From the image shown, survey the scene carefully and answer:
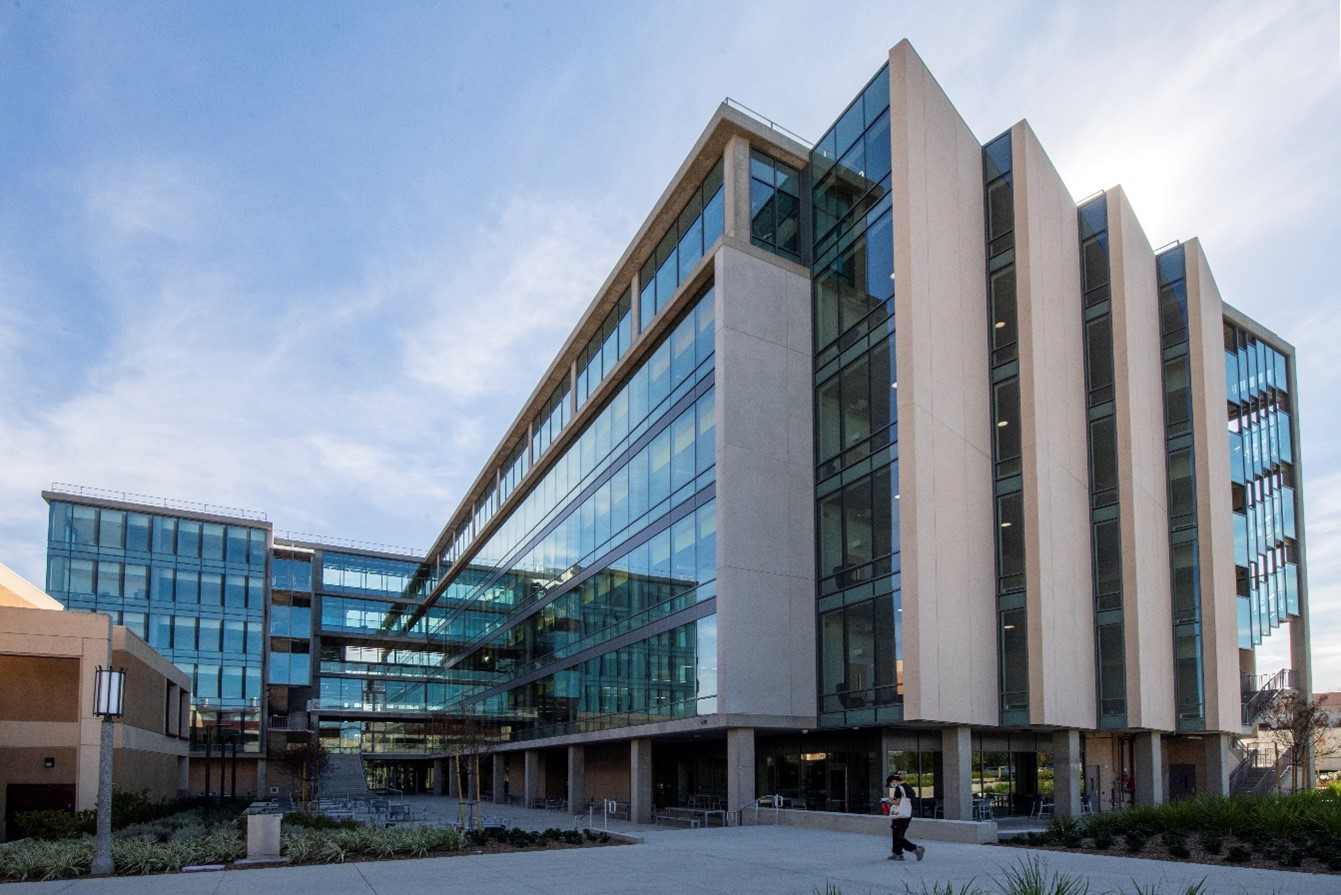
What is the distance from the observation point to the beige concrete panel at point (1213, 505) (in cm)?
3356

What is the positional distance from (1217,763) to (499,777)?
116 ft

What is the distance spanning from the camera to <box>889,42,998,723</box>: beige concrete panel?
1064 inches

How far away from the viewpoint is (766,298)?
32031 mm

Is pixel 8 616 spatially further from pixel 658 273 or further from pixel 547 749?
pixel 547 749

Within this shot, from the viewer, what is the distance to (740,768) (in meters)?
29.5

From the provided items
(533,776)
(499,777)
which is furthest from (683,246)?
(499,777)

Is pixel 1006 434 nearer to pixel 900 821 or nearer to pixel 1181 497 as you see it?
pixel 1181 497

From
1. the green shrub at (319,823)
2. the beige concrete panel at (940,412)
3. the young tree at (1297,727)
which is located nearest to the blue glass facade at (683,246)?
the beige concrete panel at (940,412)

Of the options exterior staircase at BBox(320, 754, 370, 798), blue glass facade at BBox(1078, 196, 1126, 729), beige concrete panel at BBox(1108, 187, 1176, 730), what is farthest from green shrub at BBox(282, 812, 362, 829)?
exterior staircase at BBox(320, 754, 370, 798)

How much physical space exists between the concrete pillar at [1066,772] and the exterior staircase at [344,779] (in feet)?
150

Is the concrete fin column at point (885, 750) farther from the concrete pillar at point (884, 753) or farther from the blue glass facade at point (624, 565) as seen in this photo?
the blue glass facade at point (624, 565)

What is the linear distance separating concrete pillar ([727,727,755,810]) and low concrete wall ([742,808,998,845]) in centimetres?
98

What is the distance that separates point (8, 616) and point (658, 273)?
21336mm

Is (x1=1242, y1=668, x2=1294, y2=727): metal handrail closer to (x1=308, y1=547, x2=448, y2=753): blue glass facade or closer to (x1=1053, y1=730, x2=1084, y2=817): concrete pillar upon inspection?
(x1=1053, y1=730, x2=1084, y2=817): concrete pillar
